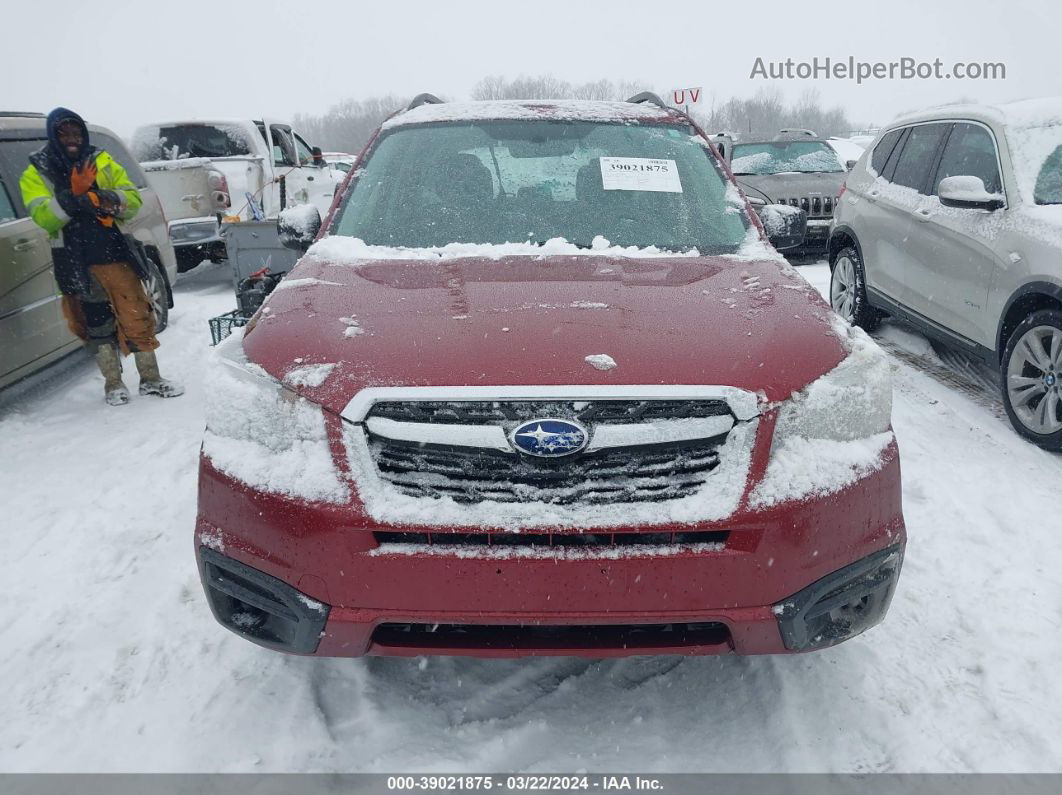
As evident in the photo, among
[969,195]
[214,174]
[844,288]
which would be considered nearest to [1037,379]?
[969,195]

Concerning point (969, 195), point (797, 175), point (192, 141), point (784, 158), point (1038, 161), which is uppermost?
point (192, 141)

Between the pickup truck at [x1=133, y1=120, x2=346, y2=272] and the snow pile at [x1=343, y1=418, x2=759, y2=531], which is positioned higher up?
the pickup truck at [x1=133, y1=120, x2=346, y2=272]

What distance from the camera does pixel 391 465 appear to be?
72.4 inches

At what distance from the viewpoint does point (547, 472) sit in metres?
1.80

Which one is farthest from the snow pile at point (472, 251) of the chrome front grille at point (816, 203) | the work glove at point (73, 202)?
the chrome front grille at point (816, 203)

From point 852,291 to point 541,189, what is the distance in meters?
4.16

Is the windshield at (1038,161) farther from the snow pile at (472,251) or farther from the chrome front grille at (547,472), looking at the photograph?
the chrome front grille at (547,472)

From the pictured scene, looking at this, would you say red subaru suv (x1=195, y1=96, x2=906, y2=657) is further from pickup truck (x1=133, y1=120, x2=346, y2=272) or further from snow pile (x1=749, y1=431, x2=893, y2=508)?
pickup truck (x1=133, y1=120, x2=346, y2=272)

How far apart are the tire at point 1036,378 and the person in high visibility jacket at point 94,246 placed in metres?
5.27

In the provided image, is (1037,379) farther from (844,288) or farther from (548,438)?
(548,438)

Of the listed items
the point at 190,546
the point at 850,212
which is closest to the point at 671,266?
the point at 190,546

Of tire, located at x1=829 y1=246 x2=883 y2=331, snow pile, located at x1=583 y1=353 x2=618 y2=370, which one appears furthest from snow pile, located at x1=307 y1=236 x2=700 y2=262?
tire, located at x1=829 y1=246 x2=883 y2=331

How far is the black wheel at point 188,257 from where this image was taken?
9125 millimetres

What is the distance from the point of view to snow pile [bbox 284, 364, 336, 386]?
74.8 inches
